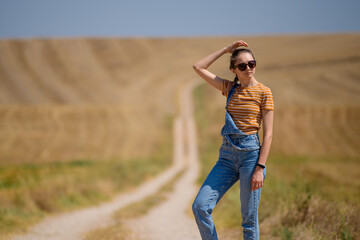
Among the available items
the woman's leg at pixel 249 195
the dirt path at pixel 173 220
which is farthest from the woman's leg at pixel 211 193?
the dirt path at pixel 173 220

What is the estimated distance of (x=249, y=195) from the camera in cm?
350

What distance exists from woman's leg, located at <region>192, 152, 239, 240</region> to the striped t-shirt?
0.33 metres

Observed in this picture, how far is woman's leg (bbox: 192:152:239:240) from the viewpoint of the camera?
3.45 meters

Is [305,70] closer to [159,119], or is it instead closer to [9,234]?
[159,119]

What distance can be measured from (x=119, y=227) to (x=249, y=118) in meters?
3.93

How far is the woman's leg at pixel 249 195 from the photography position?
3455mm

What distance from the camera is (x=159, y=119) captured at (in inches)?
1497

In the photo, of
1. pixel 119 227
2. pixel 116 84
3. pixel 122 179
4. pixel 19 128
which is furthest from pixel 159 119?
pixel 119 227

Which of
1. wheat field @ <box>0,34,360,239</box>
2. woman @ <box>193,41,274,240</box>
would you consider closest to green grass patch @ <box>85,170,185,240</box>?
woman @ <box>193,41,274,240</box>

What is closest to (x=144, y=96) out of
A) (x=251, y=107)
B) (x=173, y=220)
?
(x=173, y=220)

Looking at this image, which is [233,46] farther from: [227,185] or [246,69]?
[227,185]

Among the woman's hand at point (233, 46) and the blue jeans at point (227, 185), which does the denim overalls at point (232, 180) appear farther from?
the woman's hand at point (233, 46)

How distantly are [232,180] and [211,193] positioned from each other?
0.89 ft

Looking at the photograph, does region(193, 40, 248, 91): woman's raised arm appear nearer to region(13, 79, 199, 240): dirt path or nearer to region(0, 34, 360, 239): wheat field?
region(13, 79, 199, 240): dirt path
